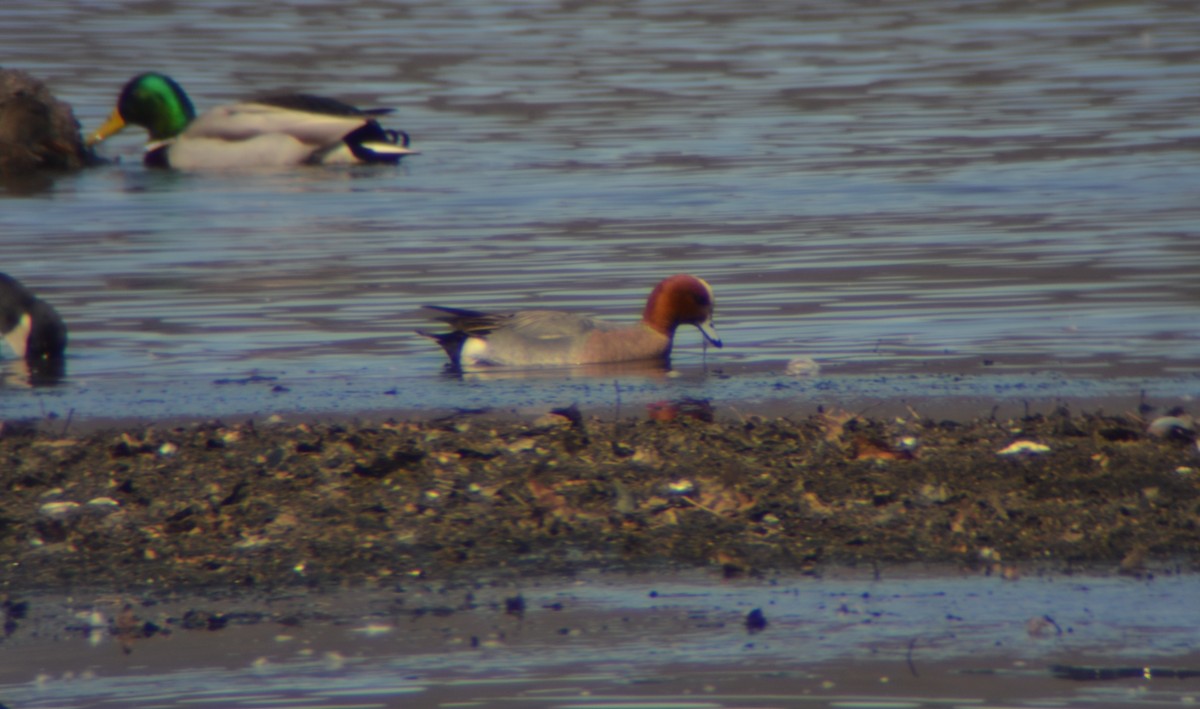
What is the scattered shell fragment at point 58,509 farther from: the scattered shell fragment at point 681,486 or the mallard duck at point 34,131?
the mallard duck at point 34,131

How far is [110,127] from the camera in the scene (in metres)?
22.9

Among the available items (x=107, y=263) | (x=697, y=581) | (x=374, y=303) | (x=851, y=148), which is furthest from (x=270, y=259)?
(x=697, y=581)

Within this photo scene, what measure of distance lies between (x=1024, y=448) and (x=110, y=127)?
1697 centimetres

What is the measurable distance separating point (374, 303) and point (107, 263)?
9.71 feet

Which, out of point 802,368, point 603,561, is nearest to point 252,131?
point 802,368

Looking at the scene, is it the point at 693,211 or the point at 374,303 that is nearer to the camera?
the point at 374,303

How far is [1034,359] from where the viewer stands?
34.7ft

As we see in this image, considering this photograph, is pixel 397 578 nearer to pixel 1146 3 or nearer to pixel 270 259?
pixel 270 259

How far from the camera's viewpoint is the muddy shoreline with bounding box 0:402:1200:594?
6621 millimetres

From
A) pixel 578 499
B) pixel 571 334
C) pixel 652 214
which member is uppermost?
pixel 578 499

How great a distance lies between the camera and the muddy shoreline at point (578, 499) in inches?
261

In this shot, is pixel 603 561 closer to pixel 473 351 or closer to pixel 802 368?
pixel 802 368

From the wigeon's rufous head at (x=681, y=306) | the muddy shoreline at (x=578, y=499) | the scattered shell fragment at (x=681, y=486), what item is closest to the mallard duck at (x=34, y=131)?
the wigeon's rufous head at (x=681, y=306)

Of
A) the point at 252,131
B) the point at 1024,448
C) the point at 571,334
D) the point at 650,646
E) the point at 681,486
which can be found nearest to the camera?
the point at 650,646
